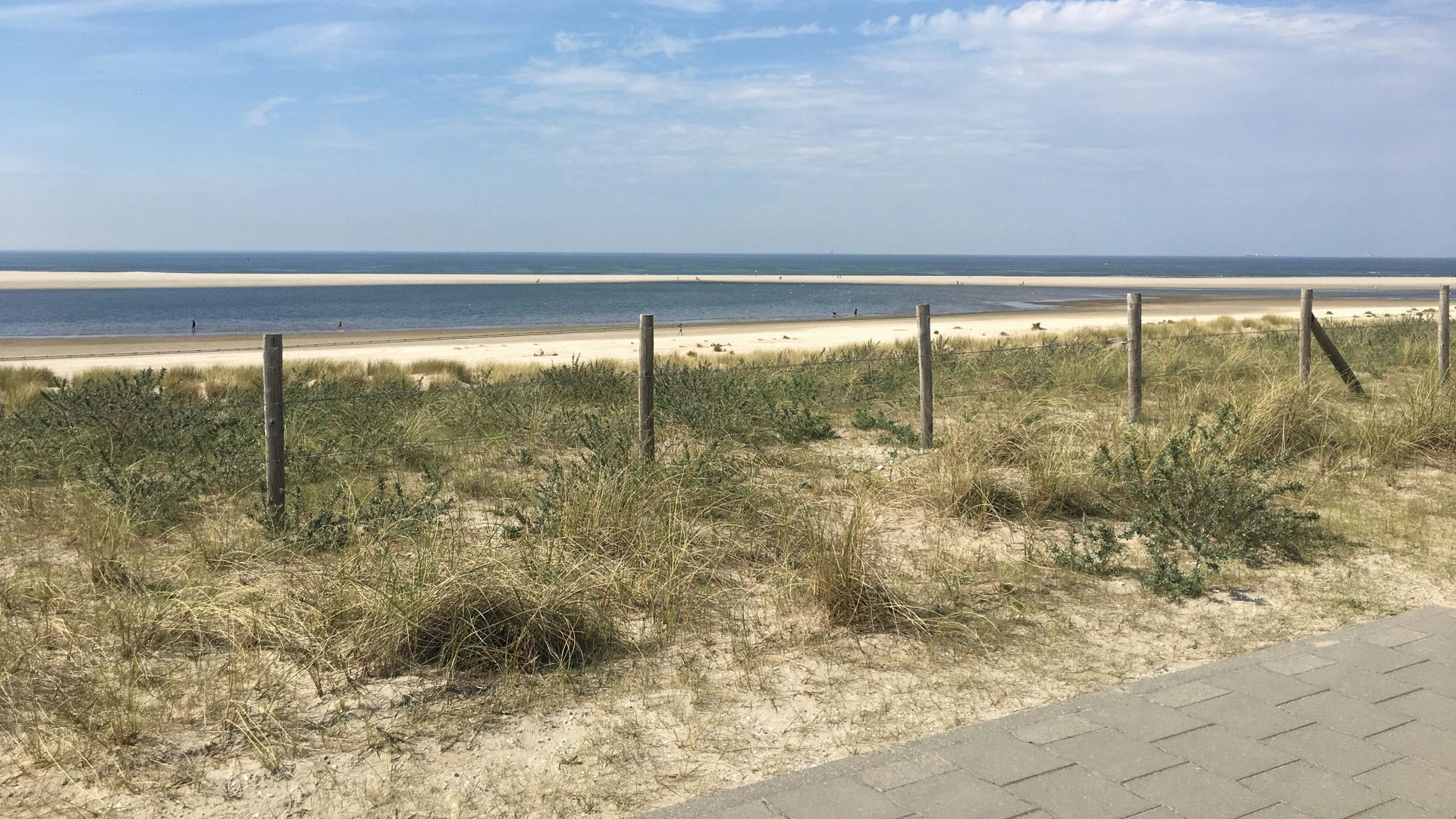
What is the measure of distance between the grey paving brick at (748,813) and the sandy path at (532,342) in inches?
739

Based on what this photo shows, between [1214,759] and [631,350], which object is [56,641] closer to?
[1214,759]

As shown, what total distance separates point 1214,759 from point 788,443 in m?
5.91

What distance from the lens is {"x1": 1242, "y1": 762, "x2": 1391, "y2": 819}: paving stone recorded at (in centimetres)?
319

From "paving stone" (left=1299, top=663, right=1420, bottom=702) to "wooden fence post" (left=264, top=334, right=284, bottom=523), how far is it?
18.1 feet

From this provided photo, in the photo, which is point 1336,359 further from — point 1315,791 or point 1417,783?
point 1315,791

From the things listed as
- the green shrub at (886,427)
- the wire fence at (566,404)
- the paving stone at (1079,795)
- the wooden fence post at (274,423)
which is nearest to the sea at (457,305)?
the wire fence at (566,404)

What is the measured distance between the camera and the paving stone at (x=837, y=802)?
3.16 meters

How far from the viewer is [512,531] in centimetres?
588

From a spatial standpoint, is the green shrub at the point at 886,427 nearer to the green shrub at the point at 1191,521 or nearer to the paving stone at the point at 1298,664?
the green shrub at the point at 1191,521

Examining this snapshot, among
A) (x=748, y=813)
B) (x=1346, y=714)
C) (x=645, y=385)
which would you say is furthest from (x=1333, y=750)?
(x=645, y=385)

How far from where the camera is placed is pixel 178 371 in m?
17.9

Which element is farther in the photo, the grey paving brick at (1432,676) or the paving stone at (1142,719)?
the grey paving brick at (1432,676)

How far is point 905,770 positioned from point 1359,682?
2071 millimetres

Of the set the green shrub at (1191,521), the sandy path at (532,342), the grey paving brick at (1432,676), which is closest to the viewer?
the grey paving brick at (1432,676)
